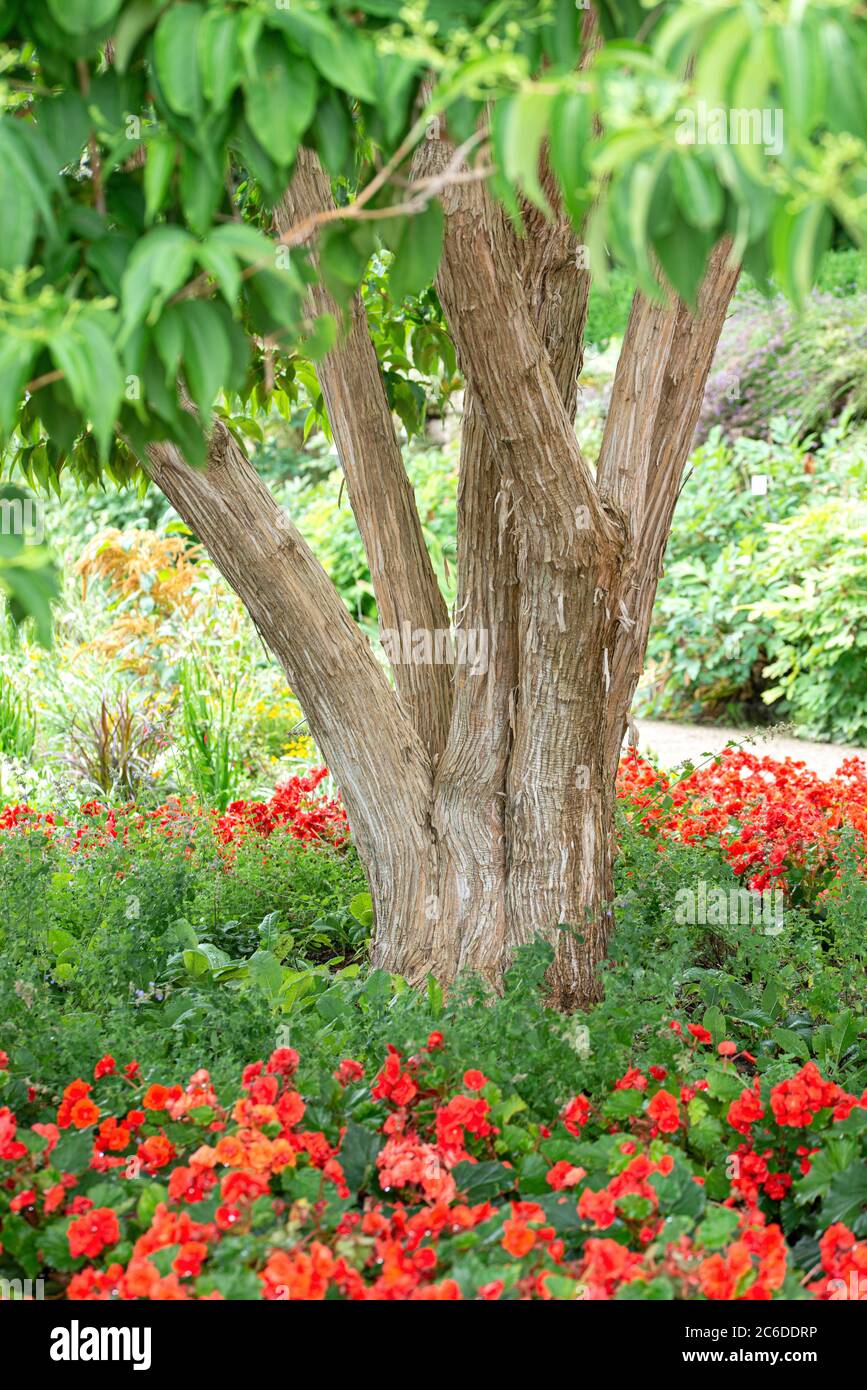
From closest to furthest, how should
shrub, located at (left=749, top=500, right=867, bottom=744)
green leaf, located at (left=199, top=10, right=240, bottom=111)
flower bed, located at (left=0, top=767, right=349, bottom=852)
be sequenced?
green leaf, located at (left=199, top=10, right=240, bottom=111)
flower bed, located at (left=0, top=767, right=349, bottom=852)
shrub, located at (left=749, top=500, right=867, bottom=744)

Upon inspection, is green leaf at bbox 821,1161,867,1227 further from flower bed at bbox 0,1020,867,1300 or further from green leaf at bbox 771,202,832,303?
green leaf at bbox 771,202,832,303

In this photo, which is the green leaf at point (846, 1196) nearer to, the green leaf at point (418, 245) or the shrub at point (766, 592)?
the green leaf at point (418, 245)

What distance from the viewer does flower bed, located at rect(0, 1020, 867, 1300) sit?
171 cm

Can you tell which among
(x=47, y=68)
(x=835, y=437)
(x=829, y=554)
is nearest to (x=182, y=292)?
(x=47, y=68)

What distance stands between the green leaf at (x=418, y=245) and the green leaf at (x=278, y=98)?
24 centimetres

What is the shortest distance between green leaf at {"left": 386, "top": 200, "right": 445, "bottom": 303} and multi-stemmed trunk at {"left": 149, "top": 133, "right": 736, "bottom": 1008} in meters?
1.16

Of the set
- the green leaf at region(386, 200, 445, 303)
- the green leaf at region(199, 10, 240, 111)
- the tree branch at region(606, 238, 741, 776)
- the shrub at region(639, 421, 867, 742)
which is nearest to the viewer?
the green leaf at region(199, 10, 240, 111)

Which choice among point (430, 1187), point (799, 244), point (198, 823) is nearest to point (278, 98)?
point (799, 244)

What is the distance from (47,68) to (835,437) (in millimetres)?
8238

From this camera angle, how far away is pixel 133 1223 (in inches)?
78.5

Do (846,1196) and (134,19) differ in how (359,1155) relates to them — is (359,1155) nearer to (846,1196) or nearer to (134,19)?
(846,1196)

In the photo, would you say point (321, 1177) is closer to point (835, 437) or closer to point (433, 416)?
point (835, 437)

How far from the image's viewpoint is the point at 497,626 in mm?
3105

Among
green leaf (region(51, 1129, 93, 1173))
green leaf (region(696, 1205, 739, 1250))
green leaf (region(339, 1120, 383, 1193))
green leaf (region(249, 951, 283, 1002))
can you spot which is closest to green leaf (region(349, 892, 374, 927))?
green leaf (region(249, 951, 283, 1002))
